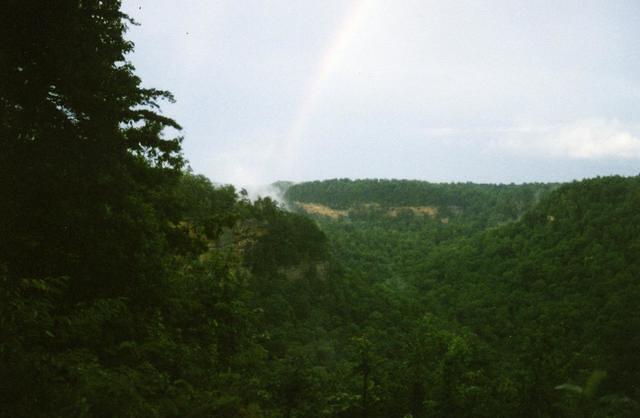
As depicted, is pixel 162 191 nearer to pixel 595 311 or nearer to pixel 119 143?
pixel 119 143

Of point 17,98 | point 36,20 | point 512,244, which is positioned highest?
point 36,20

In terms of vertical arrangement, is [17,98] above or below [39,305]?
above

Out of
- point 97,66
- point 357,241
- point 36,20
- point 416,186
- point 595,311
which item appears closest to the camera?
point 36,20

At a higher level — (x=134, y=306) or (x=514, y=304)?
(x=134, y=306)

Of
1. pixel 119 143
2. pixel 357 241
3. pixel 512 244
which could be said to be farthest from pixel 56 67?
pixel 357 241

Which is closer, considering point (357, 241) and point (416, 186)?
point (357, 241)

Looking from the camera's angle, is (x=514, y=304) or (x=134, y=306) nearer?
(x=134, y=306)

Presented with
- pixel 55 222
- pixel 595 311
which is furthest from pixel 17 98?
pixel 595 311

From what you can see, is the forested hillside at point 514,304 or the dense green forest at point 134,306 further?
the forested hillside at point 514,304

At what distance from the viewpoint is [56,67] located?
666 cm

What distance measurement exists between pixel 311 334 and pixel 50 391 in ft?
143

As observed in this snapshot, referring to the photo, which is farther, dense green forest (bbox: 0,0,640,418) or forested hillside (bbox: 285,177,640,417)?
forested hillside (bbox: 285,177,640,417)

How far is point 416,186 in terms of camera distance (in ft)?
550

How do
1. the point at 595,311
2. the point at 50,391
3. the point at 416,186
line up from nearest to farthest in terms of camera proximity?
the point at 50,391 < the point at 595,311 < the point at 416,186
